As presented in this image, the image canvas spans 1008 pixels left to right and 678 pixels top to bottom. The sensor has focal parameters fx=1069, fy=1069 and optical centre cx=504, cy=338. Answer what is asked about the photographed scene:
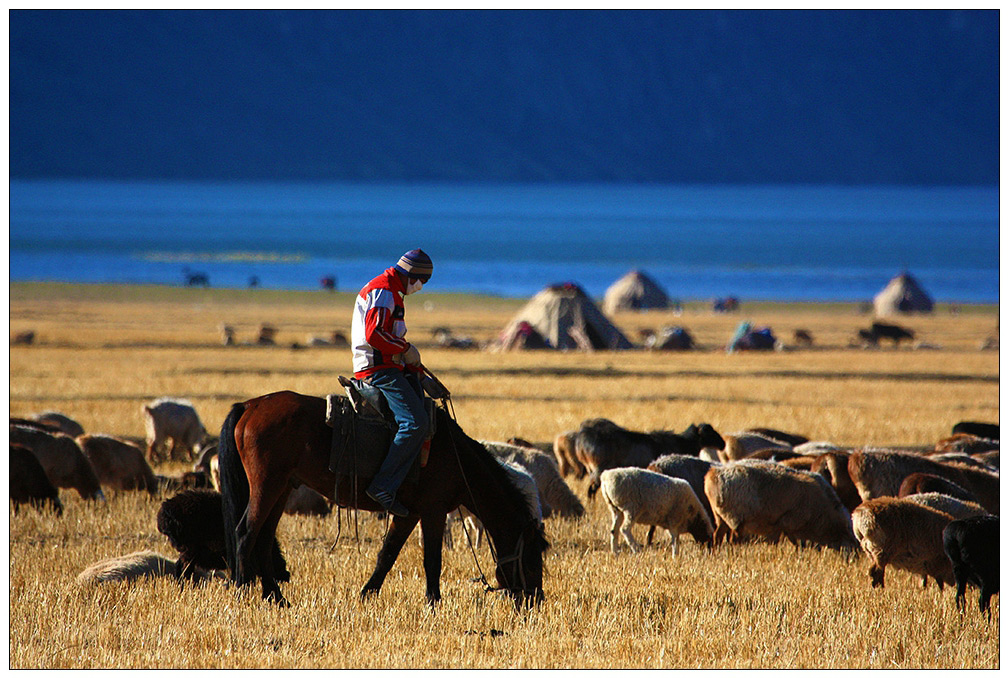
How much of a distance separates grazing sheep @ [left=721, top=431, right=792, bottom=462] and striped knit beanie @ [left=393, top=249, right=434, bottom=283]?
762 centimetres

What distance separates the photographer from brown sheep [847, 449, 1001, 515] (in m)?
11.2

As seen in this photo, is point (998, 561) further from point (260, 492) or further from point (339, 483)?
point (260, 492)

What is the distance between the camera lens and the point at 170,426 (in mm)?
14641

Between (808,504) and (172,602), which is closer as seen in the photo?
(172,602)

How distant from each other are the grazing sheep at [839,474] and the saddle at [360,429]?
5.77 m

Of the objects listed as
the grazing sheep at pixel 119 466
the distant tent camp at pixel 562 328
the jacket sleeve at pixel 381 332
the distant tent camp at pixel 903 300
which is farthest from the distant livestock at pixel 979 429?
the distant tent camp at pixel 903 300

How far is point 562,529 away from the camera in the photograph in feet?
35.0

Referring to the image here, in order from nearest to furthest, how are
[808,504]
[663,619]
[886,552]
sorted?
[663,619], [886,552], [808,504]

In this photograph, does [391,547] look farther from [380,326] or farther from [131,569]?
[131,569]

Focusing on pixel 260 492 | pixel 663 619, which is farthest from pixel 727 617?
pixel 260 492

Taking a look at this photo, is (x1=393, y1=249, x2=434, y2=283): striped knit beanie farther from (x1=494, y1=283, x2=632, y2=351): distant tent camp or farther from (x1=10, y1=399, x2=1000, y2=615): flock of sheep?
(x1=494, y1=283, x2=632, y2=351): distant tent camp

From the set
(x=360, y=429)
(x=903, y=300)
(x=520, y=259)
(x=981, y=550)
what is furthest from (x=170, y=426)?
(x=520, y=259)

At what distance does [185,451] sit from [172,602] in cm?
817

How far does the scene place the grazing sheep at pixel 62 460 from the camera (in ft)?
37.6
